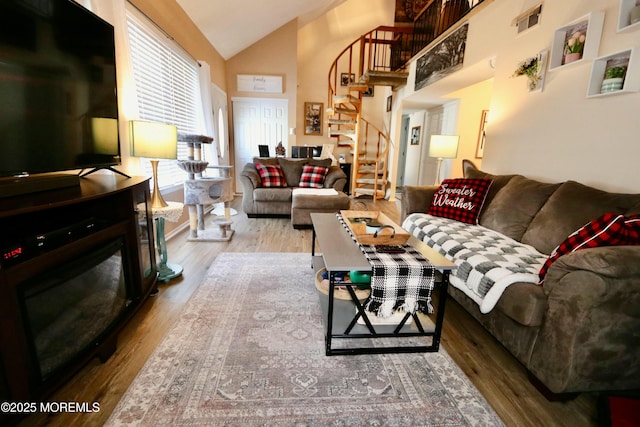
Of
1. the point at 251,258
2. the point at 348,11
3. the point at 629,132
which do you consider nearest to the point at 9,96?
the point at 251,258

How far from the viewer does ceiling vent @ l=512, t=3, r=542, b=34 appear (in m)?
2.52

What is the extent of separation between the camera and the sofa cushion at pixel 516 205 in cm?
217

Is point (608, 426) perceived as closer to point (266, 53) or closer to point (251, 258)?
point (251, 258)

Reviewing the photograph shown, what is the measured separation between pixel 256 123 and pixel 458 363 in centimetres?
596

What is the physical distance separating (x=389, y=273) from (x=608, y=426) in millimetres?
989

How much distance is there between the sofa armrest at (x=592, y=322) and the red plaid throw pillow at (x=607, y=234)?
18 centimetres

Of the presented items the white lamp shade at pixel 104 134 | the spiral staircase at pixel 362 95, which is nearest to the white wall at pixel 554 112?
the spiral staircase at pixel 362 95

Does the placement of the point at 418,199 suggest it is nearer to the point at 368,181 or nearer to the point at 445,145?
the point at 445,145

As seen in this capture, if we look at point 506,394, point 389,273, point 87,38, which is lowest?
point 506,394

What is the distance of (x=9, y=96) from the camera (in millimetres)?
1155

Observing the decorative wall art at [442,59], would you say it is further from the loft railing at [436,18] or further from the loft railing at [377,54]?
the loft railing at [377,54]

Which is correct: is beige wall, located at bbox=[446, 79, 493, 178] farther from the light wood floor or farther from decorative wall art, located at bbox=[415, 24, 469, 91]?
the light wood floor

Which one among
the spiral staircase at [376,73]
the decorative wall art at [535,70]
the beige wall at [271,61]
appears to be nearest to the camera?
the decorative wall art at [535,70]

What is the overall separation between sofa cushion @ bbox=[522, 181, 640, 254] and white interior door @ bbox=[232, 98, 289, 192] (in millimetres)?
5286
